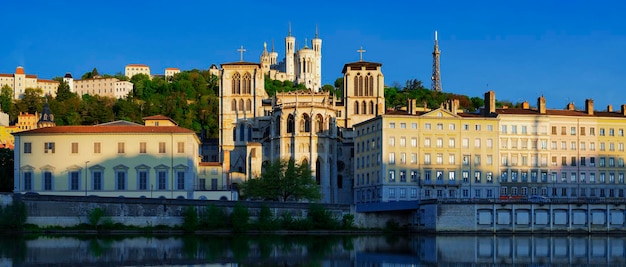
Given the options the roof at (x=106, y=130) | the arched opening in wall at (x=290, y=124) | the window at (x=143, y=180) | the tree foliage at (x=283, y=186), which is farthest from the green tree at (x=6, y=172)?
the arched opening in wall at (x=290, y=124)

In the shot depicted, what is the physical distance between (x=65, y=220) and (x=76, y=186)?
46.0 ft

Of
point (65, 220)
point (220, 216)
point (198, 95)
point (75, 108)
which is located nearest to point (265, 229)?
point (220, 216)

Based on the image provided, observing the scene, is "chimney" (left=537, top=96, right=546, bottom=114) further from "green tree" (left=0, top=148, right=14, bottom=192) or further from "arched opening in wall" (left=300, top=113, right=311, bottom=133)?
"green tree" (left=0, top=148, right=14, bottom=192)

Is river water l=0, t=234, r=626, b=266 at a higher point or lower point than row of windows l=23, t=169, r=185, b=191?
lower

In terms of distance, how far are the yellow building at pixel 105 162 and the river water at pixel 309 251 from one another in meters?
17.9

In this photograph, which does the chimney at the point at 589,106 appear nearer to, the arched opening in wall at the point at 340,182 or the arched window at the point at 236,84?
the arched opening in wall at the point at 340,182

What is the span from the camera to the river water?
50.2m

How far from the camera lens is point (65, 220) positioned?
75.5 m

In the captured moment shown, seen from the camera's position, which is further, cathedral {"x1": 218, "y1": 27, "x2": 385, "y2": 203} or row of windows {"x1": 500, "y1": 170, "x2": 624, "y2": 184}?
cathedral {"x1": 218, "y1": 27, "x2": 385, "y2": 203}

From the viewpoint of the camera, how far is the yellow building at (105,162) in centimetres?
8912

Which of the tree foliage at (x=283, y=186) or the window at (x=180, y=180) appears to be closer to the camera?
the tree foliage at (x=283, y=186)

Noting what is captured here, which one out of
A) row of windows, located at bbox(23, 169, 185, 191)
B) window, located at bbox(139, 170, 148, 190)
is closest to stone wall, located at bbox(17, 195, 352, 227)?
row of windows, located at bbox(23, 169, 185, 191)

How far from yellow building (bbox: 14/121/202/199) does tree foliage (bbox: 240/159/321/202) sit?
5.92 meters

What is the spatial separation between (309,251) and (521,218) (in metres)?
26.6
